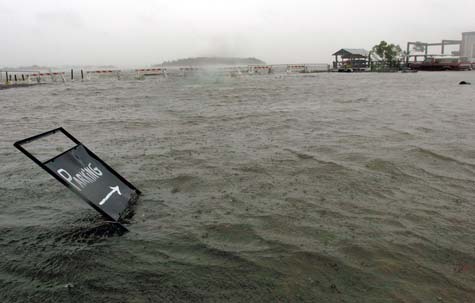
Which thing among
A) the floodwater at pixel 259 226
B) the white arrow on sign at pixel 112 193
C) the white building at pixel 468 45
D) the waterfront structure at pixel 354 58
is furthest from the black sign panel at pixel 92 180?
the white building at pixel 468 45

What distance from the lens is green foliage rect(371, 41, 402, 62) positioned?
89500 millimetres

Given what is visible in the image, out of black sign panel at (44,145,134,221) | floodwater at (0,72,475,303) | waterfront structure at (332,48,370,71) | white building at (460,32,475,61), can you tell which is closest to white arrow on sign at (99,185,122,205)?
black sign panel at (44,145,134,221)

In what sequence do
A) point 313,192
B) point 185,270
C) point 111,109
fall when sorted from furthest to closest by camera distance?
point 111,109 < point 313,192 < point 185,270

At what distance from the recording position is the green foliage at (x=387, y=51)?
3524 inches

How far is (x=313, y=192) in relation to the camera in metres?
5.70

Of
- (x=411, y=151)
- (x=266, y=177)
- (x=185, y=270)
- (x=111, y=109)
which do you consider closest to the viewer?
(x=185, y=270)

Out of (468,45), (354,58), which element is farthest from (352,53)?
(468,45)

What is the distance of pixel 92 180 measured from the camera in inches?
185

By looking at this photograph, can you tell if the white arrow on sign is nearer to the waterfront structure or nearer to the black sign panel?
the black sign panel

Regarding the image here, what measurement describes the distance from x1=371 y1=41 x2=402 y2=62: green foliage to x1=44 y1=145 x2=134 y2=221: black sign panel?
94890mm

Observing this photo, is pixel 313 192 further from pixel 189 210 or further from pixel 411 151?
pixel 411 151

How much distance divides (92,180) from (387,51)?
97.4 m

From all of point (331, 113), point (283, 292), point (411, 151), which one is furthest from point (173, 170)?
point (331, 113)

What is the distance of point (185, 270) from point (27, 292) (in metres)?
1.44
